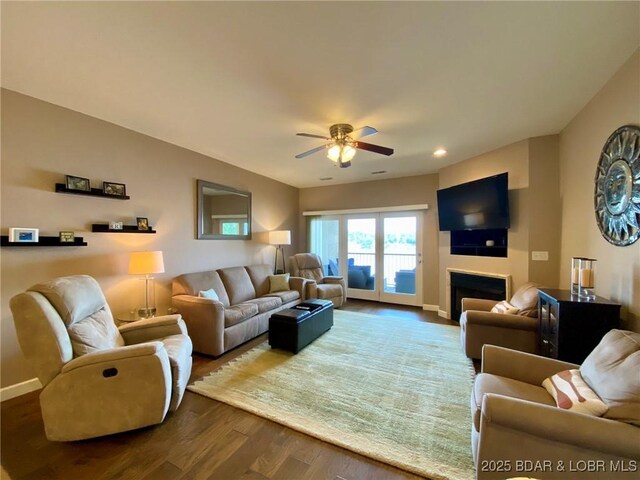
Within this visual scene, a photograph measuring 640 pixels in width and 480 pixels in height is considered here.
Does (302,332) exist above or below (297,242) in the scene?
below

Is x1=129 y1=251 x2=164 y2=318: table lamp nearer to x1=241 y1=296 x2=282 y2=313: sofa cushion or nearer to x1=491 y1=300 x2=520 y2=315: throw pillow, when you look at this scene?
x1=241 y1=296 x2=282 y2=313: sofa cushion

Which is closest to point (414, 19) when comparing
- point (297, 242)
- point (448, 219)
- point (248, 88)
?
point (248, 88)

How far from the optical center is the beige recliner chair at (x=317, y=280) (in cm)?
488

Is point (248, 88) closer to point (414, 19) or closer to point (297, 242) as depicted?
point (414, 19)

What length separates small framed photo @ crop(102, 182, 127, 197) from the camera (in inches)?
110

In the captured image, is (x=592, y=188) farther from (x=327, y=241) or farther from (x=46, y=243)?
(x=46, y=243)

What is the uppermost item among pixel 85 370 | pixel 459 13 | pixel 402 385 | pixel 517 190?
pixel 459 13

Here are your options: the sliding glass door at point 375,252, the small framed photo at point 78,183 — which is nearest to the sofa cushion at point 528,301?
the sliding glass door at point 375,252

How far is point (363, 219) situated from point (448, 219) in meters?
1.94

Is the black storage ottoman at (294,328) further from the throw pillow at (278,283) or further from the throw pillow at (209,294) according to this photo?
the throw pillow at (278,283)

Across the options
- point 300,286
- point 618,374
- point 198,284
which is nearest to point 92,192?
point 198,284

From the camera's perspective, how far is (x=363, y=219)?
5859 mm

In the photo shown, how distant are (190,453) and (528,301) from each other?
3.36 m

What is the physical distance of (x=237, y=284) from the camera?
409cm
